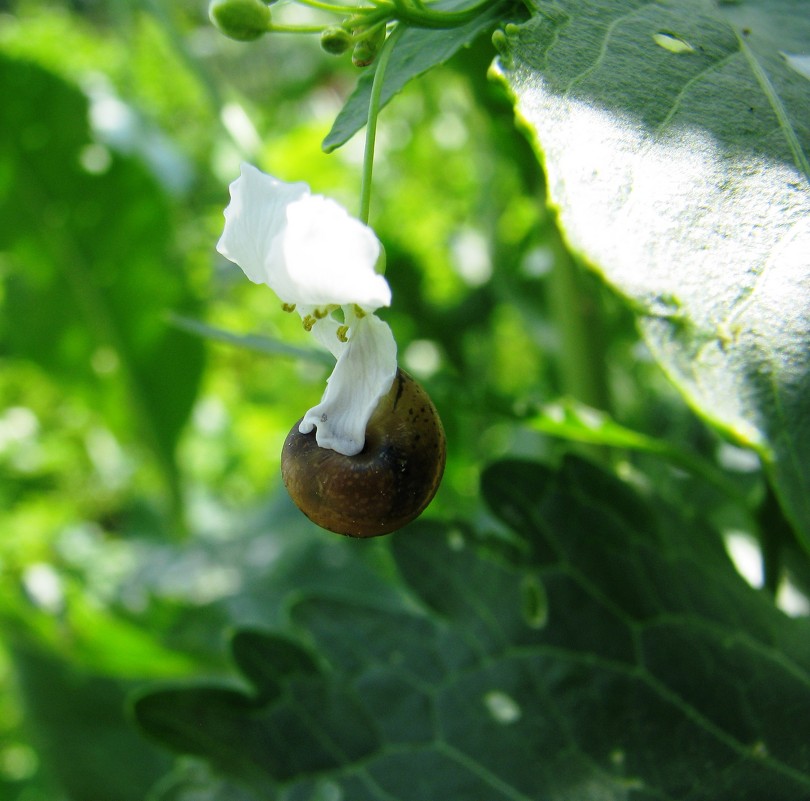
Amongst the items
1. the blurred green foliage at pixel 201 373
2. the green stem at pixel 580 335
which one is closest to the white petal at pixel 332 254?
the blurred green foliage at pixel 201 373

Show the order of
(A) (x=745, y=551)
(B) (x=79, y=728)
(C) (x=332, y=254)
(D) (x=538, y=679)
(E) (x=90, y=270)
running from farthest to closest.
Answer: (E) (x=90, y=270) < (B) (x=79, y=728) < (A) (x=745, y=551) < (D) (x=538, y=679) < (C) (x=332, y=254)

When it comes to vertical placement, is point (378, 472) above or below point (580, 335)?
above

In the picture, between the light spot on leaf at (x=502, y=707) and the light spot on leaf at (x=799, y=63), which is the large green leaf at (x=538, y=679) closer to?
the light spot on leaf at (x=502, y=707)

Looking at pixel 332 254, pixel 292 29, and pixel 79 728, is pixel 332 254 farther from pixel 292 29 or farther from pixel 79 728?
pixel 79 728

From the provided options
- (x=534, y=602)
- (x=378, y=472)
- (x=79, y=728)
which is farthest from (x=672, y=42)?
(x=79, y=728)

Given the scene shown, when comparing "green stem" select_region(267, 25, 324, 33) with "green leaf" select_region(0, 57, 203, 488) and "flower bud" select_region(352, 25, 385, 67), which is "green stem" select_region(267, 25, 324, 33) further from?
"green leaf" select_region(0, 57, 203, 488)

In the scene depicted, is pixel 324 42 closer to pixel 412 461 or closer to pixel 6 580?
pixel 412 461

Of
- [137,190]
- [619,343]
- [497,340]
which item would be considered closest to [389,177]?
[497,340]

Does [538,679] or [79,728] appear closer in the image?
[538,679]
